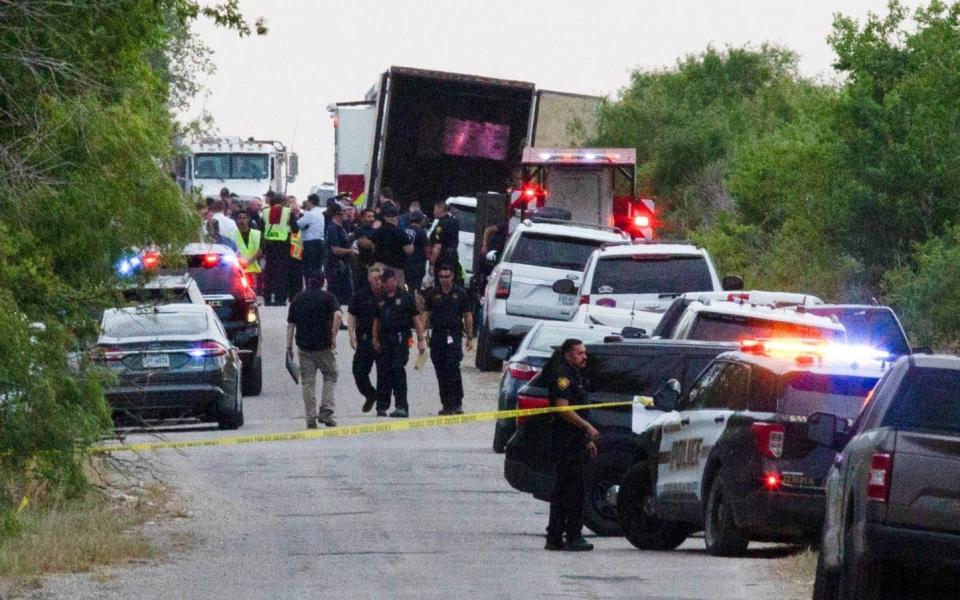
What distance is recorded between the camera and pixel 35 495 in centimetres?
1808

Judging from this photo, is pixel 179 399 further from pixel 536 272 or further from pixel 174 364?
pixel 536 272

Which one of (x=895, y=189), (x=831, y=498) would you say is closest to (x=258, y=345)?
(x=895, y=189)

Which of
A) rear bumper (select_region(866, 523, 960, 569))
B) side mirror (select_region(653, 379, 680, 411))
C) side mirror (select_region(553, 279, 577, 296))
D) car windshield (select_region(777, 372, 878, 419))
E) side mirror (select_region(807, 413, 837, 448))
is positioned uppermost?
side mirror (select_region(807, 413, 837, 448))

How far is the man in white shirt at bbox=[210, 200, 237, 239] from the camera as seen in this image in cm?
3388

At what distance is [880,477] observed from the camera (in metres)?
10.9

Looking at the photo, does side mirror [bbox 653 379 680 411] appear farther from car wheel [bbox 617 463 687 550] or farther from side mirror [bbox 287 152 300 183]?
side mirror [bbox 287 152 300 183]

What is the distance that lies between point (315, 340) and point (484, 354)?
6.68 meters

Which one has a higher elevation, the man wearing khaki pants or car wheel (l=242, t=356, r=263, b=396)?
the man wearing khaki pants

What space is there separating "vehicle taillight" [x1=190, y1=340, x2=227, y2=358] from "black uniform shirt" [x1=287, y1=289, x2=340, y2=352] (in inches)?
37.4

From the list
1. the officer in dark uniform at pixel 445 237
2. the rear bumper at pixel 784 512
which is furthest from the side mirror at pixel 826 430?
the officer in dark uniform at pixel 445 237

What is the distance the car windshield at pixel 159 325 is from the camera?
24984 mm

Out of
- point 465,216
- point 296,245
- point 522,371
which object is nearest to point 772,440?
point 522,371

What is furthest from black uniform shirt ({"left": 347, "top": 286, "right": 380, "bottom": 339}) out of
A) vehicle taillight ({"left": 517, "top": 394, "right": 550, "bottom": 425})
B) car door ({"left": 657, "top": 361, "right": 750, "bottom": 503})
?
car door ({"left": 657, "top": 361, "right": 750, "bottom": 503})

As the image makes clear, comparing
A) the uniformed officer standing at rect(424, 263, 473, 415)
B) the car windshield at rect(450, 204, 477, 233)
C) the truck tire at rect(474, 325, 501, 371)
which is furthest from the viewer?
the car windshield at rect(450, 204, 477, 233)
